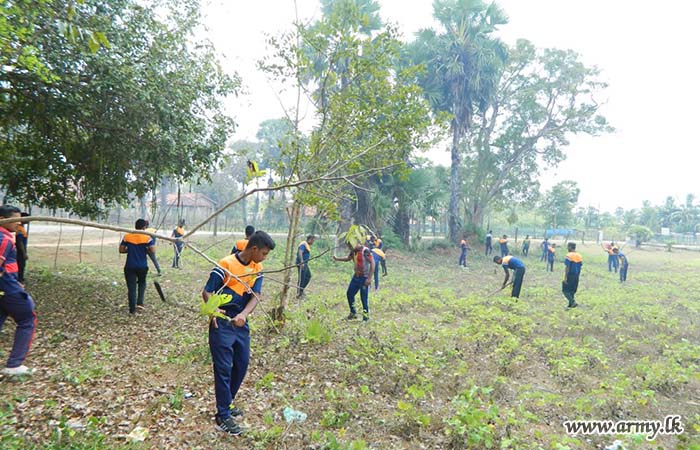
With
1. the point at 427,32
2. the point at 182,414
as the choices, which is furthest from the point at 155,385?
the point at 427,32

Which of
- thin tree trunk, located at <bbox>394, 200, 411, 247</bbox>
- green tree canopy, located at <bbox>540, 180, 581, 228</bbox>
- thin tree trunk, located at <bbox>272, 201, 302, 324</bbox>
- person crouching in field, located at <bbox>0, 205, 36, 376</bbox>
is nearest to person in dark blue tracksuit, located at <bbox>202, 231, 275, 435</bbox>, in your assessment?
person crouching in field, located at <bbox>0, 205, 36, 376</bbox>

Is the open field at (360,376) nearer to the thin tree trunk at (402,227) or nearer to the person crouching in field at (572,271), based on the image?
the person crouching in field at (572,271)

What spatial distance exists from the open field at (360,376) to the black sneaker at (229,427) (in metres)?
0.06

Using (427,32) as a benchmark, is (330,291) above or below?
below

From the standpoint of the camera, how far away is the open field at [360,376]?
3576 mm

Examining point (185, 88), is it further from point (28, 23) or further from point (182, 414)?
point (182, 414)

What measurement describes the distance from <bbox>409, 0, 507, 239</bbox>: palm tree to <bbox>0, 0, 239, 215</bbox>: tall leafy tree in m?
16.3

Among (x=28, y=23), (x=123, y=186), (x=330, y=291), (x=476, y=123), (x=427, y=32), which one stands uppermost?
(x=427, y=32)

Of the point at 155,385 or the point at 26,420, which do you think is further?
the point at 155,385

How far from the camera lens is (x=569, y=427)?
4055 millimetres

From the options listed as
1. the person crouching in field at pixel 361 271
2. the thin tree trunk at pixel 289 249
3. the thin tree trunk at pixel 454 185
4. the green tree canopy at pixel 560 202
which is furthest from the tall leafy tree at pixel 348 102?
the green tree canopy at pixel 560 202

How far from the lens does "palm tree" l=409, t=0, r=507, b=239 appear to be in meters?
21.3

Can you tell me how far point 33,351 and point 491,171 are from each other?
27306 millimetres

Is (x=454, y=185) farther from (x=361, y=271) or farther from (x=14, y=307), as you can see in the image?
(x=14, y=307)
